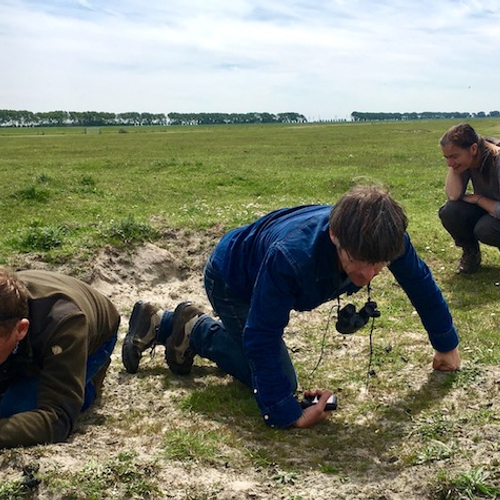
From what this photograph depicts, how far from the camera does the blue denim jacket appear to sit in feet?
12.2

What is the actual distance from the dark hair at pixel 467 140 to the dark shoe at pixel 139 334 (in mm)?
3978

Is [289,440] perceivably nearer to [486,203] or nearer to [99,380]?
[99,380]

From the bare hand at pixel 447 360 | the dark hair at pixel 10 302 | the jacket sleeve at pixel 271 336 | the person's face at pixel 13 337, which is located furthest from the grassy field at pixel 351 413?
the dark hair at pixel 10 302

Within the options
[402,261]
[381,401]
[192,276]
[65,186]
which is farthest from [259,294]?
[65,186]

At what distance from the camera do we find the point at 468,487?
3.19 m

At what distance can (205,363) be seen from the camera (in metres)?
5.67

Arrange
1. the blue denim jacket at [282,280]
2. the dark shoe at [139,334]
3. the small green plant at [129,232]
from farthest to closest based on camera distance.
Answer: the small green plant at [129,232] < the dark shoe at [139,334] < the blue denim jacket at [282,280]

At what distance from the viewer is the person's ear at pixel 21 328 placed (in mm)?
3341

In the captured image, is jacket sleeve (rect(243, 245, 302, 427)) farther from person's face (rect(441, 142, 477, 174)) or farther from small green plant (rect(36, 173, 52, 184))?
small green plant (rect(36, 173, 52, 184))

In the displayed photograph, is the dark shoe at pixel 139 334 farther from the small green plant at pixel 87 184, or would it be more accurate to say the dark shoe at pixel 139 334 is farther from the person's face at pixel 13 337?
the small green plant at pixel 87 184

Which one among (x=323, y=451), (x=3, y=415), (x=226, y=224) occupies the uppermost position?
(x=226, y=224)

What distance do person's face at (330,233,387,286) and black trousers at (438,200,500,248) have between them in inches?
182

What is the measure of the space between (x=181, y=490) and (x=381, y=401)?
1.95m

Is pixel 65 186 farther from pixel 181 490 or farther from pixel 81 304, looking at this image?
pixel 181 490
